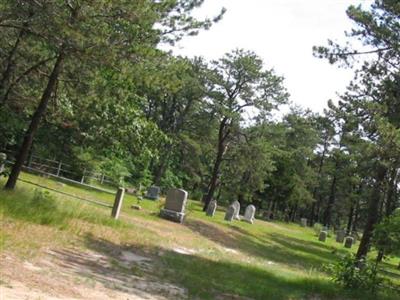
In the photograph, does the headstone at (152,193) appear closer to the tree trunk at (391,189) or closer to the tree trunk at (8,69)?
the tree trunk at (391,189)

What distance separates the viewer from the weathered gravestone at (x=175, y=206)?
71.6 ft

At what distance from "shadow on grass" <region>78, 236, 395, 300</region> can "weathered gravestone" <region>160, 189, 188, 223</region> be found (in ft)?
24.4

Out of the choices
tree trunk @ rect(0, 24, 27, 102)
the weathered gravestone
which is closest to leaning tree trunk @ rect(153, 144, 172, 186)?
the weathered gravestone

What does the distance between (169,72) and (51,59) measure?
3.47 meters

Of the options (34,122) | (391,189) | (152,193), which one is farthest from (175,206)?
(391,189)

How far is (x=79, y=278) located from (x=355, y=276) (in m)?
7.21

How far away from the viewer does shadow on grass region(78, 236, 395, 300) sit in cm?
943

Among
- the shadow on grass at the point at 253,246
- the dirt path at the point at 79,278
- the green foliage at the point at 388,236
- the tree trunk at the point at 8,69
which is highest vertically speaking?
the tree trunk at the point at 8,69

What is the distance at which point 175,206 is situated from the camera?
22.2 m

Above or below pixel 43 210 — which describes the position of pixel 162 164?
above

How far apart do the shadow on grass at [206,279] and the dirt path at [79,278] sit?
42 mm

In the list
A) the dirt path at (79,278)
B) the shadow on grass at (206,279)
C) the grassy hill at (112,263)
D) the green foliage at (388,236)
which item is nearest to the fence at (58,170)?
the grassy hill at (112,263)

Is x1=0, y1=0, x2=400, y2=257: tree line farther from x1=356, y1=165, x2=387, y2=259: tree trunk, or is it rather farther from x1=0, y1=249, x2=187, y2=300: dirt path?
x1=0, y1=249, x2=187, y2=300: dirt path

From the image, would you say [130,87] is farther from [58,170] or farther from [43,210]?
[58,170]
